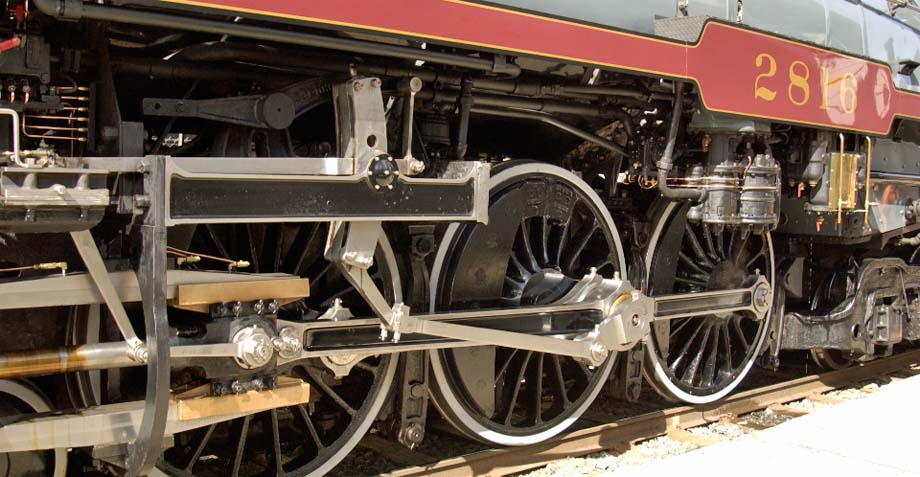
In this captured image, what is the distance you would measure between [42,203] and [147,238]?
332mm

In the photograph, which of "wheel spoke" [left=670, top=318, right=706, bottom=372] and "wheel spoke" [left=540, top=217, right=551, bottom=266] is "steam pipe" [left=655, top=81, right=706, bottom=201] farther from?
"wheel spoke" [left=670, top=318, right=706, bottom=372]

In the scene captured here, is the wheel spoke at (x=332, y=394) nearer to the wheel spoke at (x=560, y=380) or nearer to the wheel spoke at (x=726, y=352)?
the wheel spoke at (x=560, y=380)

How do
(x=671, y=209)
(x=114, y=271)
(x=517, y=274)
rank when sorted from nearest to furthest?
(x=114, y=271) → (x=517, y=274) → (x=671, y=209)

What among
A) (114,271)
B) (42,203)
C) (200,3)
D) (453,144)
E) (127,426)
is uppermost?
(200,3)

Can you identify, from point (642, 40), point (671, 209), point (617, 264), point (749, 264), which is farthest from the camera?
point (749, 264)

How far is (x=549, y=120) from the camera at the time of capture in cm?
439

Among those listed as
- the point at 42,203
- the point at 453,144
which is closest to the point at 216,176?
the point at 42,203

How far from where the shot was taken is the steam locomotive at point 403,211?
2826mm

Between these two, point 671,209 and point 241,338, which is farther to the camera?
point 671,209

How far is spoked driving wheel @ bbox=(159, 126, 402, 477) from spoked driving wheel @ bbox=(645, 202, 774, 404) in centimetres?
184

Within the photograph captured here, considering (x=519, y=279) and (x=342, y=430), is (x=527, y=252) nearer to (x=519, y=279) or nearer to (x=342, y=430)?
(x=519, y=279)

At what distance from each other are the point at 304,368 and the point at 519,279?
Answer: 1.23m

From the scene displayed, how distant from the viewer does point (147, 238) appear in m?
2.77

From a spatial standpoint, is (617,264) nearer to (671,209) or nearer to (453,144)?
(671,209)
